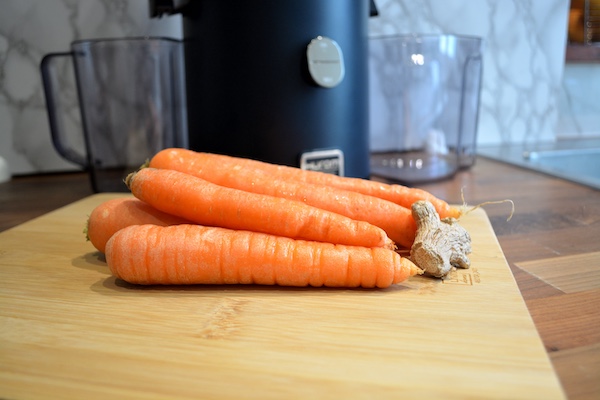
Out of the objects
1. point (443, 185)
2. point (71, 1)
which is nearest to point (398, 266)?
point (443, 185)

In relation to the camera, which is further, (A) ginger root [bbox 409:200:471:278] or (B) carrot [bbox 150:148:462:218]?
(B) carrot [bbox 150:148:462:218]

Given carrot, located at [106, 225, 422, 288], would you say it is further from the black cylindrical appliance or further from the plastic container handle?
the plastic container handle

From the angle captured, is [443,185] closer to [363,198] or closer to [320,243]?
[363,198]

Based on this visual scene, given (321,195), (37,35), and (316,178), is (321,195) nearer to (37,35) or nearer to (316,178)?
(316,178)

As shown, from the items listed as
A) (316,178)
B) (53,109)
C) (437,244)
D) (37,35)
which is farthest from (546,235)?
(37,35)

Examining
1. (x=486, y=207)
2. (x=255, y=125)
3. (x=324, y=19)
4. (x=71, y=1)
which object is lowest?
(x=486, y=207)

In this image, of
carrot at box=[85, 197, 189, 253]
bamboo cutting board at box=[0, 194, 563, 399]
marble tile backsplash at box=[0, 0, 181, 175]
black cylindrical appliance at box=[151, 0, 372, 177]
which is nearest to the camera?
bamboo cutting board at box=[0, 194, 563, 399]

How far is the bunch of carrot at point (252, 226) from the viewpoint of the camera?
2.25ft

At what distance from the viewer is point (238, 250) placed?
2.29ft

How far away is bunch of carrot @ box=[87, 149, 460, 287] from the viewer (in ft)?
2.25

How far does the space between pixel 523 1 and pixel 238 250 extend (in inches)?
64.8

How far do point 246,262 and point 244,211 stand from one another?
0.11 metres

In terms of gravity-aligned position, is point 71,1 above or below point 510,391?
above

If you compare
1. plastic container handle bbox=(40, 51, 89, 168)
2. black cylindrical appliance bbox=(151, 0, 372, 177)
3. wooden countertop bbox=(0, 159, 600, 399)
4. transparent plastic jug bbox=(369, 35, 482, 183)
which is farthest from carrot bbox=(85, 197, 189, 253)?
transparent plastic jug bbox=(369, 35, 482, 183)
